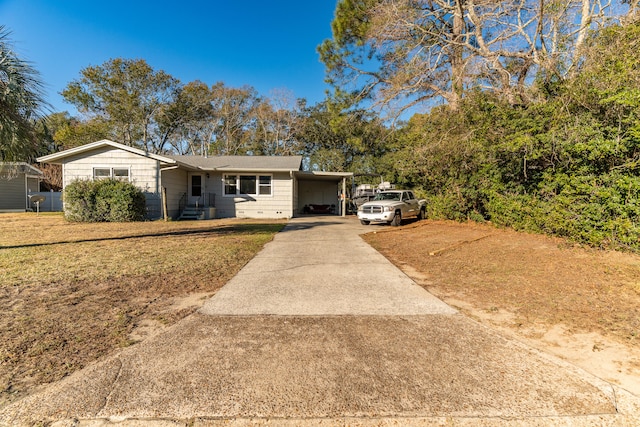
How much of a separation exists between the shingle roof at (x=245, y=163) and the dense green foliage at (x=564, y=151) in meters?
7.93

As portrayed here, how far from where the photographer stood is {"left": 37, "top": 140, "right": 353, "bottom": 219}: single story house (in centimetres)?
1454

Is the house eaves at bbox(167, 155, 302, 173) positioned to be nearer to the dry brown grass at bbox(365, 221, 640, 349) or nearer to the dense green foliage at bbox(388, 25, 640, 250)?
the dense green foliage at bbox(388, 25, 640, 250)

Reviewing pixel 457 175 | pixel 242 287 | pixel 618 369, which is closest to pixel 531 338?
pixel 618 369

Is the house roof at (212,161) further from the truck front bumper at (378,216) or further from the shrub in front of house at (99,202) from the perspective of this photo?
the truck front bumper at (378,216)

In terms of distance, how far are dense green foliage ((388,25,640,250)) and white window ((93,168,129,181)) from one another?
1337 centimetres

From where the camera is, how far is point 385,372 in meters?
2.43

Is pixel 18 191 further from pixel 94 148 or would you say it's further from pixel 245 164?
pixel 245 164

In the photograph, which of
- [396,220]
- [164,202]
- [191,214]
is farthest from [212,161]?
[396,220]

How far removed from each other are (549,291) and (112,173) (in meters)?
16.9

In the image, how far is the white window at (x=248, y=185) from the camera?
680 inches

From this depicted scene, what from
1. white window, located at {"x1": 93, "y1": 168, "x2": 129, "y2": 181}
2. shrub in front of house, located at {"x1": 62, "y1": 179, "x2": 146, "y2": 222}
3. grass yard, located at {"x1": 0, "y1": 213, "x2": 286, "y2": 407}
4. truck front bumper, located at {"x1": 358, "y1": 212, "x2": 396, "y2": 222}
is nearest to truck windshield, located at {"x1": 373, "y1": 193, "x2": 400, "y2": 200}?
truck front bumper, located at {"x1": 358, "y1": 212, "x2": 396, "y2": 222}

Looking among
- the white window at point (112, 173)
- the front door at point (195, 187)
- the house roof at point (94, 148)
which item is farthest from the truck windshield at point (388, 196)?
the white window at point (112, 173)

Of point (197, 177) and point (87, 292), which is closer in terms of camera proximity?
point (87, 292)

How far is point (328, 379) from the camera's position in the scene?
2.34 meters
